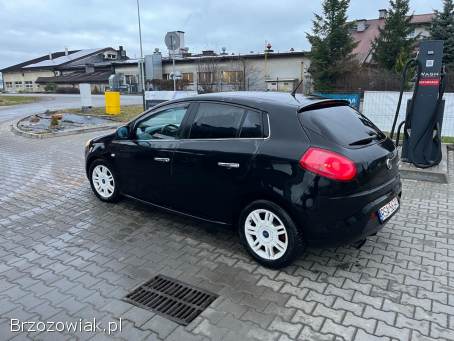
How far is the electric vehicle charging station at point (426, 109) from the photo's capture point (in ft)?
22.9

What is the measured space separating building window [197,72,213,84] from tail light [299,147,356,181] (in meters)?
35.0

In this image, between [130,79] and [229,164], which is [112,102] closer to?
[229,164]

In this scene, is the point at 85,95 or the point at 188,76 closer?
the point at 85,95

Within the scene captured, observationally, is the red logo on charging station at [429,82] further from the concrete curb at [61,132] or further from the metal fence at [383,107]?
the concrete curb at [61,132]

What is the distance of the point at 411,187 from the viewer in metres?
6.39

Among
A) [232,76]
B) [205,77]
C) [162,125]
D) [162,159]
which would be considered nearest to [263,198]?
[162,159]

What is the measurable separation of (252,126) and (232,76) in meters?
34.8

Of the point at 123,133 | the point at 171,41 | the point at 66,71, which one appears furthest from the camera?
the point at 66,71

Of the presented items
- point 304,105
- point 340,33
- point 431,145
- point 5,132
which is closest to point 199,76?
point 340,33

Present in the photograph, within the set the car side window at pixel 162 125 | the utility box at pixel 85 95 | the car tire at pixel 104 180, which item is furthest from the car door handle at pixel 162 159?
the utility box at pixel 85 95

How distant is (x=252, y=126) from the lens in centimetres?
374

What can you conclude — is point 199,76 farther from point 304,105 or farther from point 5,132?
point 304,105

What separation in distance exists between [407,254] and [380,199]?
0.87 meters

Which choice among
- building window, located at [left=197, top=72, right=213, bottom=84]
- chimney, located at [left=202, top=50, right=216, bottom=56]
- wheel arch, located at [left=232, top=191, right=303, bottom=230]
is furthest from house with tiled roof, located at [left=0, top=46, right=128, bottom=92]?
wheel arch, located at [left=232, top=191, right=303, bottom=230]
